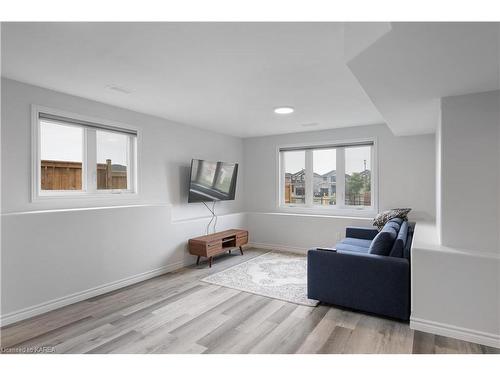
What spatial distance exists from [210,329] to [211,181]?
285cm

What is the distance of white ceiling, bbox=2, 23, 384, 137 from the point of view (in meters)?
1.92

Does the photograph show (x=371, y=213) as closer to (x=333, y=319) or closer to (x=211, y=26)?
(x=333, y=319)

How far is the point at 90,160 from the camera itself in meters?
3.58

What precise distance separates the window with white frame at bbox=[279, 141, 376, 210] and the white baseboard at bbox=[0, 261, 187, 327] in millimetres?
2897

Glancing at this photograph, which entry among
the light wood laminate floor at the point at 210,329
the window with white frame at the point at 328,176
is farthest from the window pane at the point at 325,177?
the light wood laminate floor at the point at 210,329

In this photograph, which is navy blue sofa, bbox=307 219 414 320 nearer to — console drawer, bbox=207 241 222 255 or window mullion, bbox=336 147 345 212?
console drawer, bbox=207 241 222 255

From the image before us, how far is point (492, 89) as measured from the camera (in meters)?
2.31

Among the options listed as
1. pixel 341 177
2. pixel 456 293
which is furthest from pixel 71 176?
pixel 341 177

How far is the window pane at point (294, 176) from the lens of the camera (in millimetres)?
5785

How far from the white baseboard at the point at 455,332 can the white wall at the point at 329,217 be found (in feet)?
7.88

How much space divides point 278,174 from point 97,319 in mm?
4137

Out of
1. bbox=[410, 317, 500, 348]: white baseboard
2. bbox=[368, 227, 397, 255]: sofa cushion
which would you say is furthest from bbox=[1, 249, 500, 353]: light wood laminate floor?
bbox=[368, 227, 397, 255]: sofa cushion

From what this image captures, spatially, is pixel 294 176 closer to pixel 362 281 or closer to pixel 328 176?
pixel 328 176
